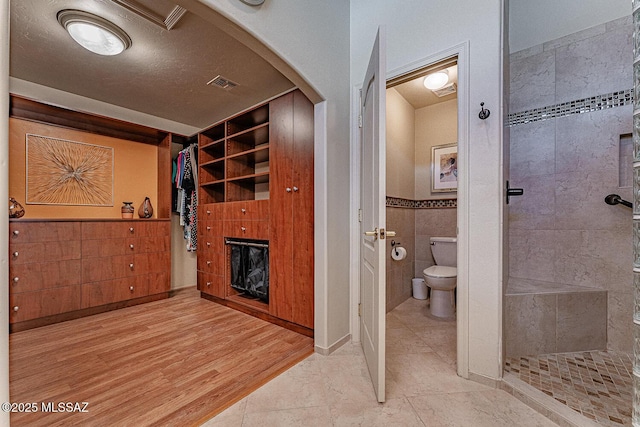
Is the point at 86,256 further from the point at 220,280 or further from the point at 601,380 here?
the point at 601,380

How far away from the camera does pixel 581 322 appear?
6.15 ft

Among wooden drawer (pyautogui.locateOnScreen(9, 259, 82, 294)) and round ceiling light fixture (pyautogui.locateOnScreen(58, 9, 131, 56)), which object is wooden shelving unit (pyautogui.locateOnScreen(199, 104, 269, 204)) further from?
wooden drawer (pyautogui.locateOnScreen(9, 259, 82, 294))

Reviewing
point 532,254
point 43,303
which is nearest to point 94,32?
point 43,303

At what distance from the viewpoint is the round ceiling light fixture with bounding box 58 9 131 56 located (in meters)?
1.77

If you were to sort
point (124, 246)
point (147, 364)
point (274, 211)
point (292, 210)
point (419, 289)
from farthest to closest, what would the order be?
1. point (419, 289)
2. point (124, 246)
3. point (274, 211)
4. point (292, 210)
5. point (147, 364)

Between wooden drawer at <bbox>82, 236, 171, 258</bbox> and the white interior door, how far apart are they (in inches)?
105

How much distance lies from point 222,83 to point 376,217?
2292 millimetres

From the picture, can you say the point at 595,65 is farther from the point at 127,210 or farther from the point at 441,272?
the point at 127,210

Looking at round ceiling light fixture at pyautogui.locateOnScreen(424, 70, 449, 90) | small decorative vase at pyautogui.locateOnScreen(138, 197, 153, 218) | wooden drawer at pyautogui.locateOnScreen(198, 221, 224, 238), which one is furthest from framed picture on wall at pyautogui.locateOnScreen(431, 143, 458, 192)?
small decorative vase at pyautogui.locateOnScreen(138, 197, 153, 218)

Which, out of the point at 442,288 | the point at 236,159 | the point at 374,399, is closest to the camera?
the point at 374,399

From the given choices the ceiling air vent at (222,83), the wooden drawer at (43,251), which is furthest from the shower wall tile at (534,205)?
the wooden drawer at (43,251)

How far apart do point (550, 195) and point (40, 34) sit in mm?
4165

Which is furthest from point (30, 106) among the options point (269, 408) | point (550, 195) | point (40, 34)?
point (550, 195)

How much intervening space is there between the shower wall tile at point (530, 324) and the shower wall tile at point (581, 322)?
0.06m
